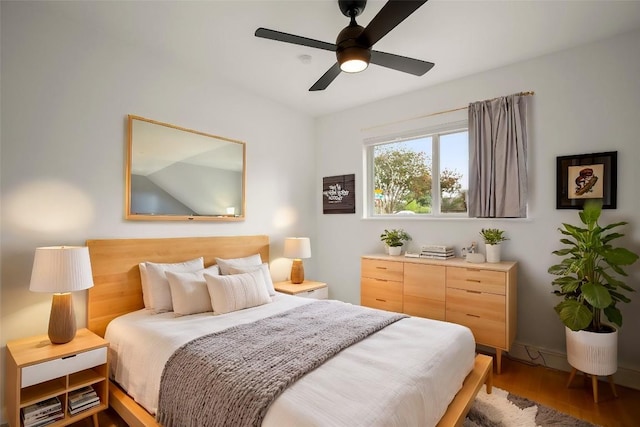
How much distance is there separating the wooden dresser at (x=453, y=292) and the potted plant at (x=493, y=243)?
104mm

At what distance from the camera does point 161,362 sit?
5.95 feet

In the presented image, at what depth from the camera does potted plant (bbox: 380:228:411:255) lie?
3633mm

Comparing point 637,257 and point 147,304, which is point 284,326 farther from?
point 637,257

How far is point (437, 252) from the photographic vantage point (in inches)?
128

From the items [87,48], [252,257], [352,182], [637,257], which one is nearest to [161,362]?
[252,257]

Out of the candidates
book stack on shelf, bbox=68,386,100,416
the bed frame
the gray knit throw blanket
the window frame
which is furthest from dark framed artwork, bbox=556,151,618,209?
book stack on shelf, bbox=68,386,100,416

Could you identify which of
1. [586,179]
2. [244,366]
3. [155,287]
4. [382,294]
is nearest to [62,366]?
[155,287]

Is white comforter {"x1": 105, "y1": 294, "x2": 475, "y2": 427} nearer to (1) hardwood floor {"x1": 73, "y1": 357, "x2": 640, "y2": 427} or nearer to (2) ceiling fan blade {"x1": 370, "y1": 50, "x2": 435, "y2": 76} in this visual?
(1) hardwood floor {"x1": 73, "y1": 357, "x2": 640, "y2": 427}

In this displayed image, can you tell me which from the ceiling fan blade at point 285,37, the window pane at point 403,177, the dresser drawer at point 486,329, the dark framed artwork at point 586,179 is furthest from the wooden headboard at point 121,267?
the dark framed artwork at point 586,179

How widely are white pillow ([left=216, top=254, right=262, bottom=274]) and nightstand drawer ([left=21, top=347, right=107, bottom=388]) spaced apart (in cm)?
112

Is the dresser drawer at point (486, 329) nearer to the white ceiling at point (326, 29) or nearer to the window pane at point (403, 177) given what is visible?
the window pane at point (403, 177)

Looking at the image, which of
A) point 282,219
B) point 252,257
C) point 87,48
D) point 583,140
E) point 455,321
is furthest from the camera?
point 282,219

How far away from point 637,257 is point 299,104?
354 cm

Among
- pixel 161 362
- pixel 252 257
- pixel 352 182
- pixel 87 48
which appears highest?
pixel 87 48
